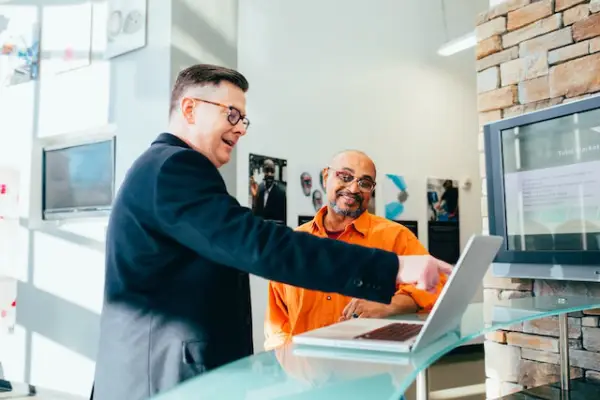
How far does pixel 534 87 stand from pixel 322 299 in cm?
132

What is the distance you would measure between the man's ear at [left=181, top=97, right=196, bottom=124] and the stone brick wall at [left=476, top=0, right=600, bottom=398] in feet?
5.41

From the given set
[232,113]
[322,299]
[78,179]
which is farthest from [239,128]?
[78,179]

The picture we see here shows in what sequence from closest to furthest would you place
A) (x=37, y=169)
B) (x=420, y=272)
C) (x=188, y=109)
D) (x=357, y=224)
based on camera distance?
(x=420, y=272), (x=188, y=109), (x=357, y=224), (x=37, y=169)

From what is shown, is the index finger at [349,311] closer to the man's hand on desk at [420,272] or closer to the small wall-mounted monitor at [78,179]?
the man's hand on desk at [420,272]

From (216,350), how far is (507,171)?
1.74 metres

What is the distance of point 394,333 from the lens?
1223mm

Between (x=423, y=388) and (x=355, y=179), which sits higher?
(x=355, y=179)

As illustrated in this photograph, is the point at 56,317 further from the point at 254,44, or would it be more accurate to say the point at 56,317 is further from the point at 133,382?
the point at 133,382

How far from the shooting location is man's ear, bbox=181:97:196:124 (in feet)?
4.52

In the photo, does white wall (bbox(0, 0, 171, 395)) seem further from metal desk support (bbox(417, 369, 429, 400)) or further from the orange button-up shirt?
metal desk support (bbox(417, 369, 429, 400))

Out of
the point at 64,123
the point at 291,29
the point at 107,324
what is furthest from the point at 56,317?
the point at 107,324

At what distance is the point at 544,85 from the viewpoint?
7.84 ft

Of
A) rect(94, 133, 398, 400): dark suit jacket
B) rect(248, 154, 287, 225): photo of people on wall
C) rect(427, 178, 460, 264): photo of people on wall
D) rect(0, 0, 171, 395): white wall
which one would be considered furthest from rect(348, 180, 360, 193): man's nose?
rect(427, 178, 460, 264): photo of people on wall

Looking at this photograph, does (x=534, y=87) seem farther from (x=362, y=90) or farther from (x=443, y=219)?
(x=443, y=219)
